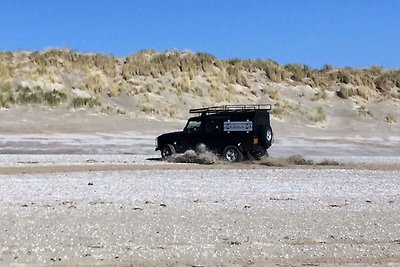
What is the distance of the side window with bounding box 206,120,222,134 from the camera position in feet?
90.2

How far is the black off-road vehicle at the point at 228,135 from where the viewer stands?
27.0 metres

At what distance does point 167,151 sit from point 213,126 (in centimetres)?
181

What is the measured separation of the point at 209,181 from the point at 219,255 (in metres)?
9.68

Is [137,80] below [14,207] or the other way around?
the other way around

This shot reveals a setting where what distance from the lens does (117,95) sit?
46.3m

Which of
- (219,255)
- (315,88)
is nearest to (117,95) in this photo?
(315,88)

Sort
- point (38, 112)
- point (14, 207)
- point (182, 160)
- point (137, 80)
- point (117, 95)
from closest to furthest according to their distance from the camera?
point (14, 207) → point (182, 160) → point (38, 112) → point (117, 95) → point (137, 80)

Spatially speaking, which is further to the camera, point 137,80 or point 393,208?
point 137,80

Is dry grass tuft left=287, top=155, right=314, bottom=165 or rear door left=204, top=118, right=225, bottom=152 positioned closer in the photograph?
dry grass tuft left=287, top=155, right=314, bottom=165

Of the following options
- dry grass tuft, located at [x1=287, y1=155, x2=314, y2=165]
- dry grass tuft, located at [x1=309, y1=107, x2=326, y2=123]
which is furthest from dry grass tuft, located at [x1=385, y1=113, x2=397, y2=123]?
dry grass tuft, located at [x1=287, y1=155, x2=314, y2=165]

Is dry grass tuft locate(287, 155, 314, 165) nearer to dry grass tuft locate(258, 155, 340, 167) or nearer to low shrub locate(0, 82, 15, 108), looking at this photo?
dry grass tuft locate(258, 155, 340, 167)

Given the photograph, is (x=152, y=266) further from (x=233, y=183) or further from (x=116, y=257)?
(x=233, y=183)

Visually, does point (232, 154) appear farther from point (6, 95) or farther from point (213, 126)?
point (6, 95)

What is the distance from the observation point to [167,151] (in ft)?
91.7
